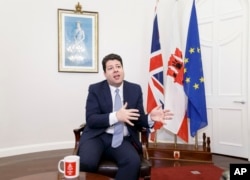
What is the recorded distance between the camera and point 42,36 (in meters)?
3.51

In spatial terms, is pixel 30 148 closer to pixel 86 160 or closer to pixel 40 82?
pixel 40 82

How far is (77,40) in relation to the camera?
3699 millimetres

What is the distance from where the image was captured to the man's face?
197 cm

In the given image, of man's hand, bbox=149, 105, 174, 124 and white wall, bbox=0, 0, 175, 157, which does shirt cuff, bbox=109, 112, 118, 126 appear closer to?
man's hand, bbox=149, 105, 174, 124

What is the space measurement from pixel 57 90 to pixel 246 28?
2.67m

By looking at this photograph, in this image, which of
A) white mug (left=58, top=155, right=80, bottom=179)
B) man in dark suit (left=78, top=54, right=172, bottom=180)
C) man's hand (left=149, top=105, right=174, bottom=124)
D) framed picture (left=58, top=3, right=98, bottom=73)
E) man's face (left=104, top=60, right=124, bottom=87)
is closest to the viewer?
white mug (left=58, top=155, right=80, bottom=179)

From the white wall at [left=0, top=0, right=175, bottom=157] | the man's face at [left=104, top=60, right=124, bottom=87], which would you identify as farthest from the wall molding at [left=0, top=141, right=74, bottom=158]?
the man's face at [left=104, top=60, right=124, bottom=87]

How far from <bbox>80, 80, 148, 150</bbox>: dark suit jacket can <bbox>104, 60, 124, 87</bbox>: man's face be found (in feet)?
0.29

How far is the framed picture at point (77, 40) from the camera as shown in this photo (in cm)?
362

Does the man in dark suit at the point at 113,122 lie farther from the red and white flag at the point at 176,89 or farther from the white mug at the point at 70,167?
the red and white flag at the point at 176,89

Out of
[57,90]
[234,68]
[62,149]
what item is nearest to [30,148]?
[62,149]

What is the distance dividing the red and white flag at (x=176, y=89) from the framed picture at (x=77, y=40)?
3.79 feet

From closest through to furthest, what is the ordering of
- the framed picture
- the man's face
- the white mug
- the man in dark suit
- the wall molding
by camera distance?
the white mug
the man in dark suit
the man's face
the wall molding
the framed picture

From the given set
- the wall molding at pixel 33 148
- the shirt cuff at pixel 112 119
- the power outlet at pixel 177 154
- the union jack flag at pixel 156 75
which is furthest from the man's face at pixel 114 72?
the wall molding at pixel 33 148
